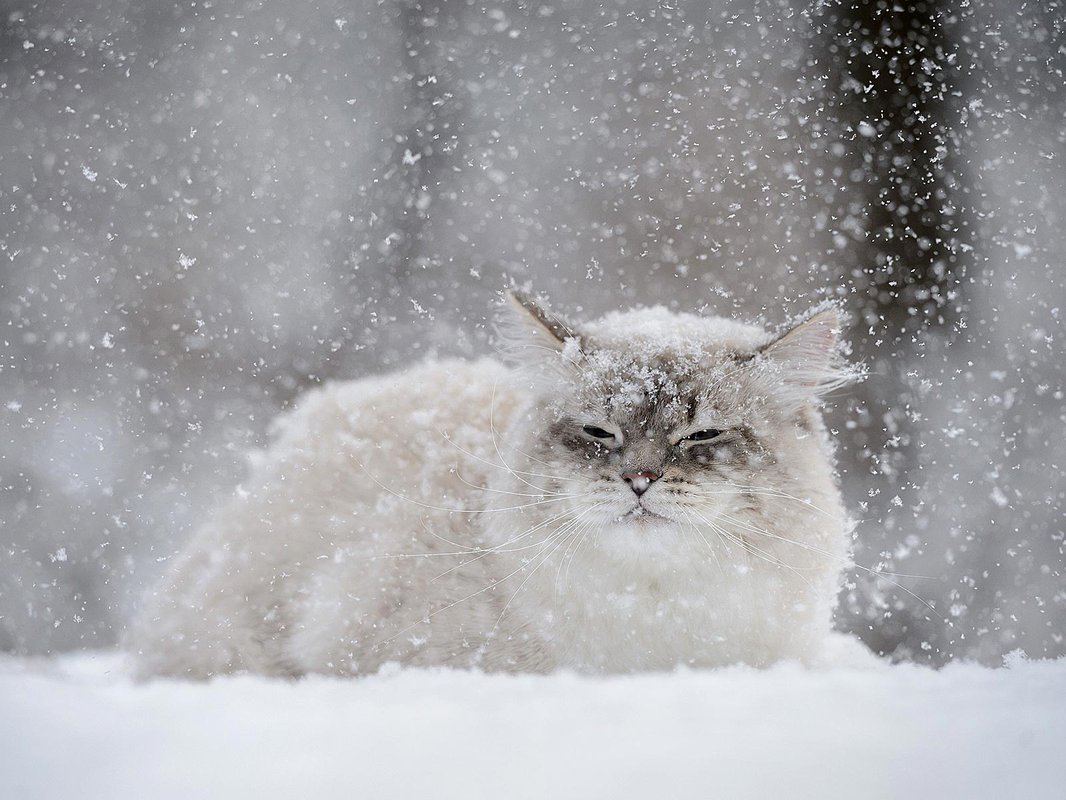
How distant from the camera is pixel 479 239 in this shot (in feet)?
9.73

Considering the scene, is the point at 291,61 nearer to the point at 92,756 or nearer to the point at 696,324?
the point at 696,324

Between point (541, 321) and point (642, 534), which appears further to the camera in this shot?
point (541, 321)

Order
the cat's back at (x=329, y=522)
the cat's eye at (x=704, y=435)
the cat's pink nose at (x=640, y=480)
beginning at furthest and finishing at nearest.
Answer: the cat's back at (x=329, y=522)
the cat's eye at (x=704, y=435)
the cat's pink nose at (x=640, y=480)

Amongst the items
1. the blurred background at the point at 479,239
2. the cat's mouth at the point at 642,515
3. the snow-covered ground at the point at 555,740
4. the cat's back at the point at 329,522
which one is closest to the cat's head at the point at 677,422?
the cat's mouth at the point at 642,515

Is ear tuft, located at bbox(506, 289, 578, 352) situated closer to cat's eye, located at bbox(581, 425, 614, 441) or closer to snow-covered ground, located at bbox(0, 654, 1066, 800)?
cat's eye, located at bbox(581, 425, 614, 441)

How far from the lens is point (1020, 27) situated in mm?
2434

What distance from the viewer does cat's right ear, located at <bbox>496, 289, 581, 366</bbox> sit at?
179 centimetres

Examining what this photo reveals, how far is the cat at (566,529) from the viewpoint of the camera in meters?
1.68

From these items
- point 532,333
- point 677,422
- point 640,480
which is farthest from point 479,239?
point 640,480

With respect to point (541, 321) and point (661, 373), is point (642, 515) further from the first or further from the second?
point (541, 321)

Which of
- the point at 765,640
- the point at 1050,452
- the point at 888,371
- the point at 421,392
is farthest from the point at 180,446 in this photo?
the point at 1050,452

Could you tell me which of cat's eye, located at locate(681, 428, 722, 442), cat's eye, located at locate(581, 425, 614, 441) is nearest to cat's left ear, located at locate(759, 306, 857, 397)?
cat's eye, located at locate(681, 428, 722, 442)

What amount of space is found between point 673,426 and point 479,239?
1.51m

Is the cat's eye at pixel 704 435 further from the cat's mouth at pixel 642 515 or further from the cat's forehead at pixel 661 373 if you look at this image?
the cat's mouth at pixel 642 515
